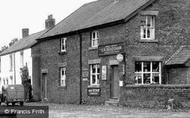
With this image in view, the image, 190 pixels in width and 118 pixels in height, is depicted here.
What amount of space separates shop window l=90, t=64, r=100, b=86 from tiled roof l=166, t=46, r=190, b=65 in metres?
5.25

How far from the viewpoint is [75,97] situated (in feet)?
124

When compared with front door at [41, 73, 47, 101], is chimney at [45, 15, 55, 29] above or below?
above

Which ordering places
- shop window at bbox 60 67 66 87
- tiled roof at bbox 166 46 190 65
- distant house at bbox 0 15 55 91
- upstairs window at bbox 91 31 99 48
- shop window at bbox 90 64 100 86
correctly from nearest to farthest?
1. tiled roof at bbox 166 46 190 65
2. shop window at bbox 90 64 100 86
3. upstairs window at bbox 91 31 99 48
4. shop window at bbox 60 67 66 87
5. distant house at bbox 0 15 55 91

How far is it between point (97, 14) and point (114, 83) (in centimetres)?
708

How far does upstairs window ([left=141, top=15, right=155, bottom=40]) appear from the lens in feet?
106

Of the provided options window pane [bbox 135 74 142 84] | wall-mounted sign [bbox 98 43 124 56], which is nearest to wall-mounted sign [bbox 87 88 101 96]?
wall-mounted sign [bbox 98 43 124 56]

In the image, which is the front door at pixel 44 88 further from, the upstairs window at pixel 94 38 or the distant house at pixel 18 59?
the upstairs window at pixel 94 38

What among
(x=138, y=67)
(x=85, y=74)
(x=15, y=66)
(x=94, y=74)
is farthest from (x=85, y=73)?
(x=15, y=66)

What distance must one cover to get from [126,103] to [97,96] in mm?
4034

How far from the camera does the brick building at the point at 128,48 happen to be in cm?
3172

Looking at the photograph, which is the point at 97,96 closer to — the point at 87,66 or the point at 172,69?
the point at 87,66

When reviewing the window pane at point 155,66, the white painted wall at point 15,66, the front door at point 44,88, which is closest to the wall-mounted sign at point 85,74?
the window pane at point 155,66

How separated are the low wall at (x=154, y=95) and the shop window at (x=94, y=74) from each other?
3.77 metres

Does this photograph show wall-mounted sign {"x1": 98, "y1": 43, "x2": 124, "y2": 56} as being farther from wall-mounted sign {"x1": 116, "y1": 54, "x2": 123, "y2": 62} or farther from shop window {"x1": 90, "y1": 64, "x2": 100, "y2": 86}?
shop window {"x1": 90, "y1": 64, "x2": 100, "y2": 86}
